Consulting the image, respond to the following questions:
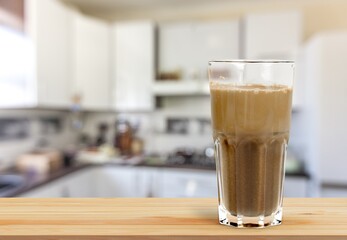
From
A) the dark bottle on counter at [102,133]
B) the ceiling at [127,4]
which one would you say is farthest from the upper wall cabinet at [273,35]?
the dark bottle on counter at [102,133]

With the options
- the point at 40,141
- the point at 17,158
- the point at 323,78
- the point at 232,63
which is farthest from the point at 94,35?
the point at 232,63

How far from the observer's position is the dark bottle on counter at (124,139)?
125 inches

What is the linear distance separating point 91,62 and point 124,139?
0.80 m

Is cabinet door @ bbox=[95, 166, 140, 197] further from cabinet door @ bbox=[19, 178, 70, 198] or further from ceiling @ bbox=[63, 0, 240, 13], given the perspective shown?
ceiling @ bbox=[63, 0, 240, 13]

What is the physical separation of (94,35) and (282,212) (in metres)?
2.83

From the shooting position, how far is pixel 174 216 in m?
0.43

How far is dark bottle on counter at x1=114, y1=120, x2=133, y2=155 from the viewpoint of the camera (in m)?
3.19

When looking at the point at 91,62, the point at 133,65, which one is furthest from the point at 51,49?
the point at 133,65

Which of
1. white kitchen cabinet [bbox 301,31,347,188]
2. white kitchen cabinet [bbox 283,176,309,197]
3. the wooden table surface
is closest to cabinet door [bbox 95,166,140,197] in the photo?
white kitchen cabinet [bbox 283,176,309,197]

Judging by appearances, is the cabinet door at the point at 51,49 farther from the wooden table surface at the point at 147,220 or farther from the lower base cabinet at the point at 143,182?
the wooden table surface at the point at 147,220

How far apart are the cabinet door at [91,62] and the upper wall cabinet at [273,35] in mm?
1330

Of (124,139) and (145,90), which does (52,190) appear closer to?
(124,139)

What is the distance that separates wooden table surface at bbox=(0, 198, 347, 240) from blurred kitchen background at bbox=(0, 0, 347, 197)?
1.42 m

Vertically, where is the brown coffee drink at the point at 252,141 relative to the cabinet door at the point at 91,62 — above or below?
below
